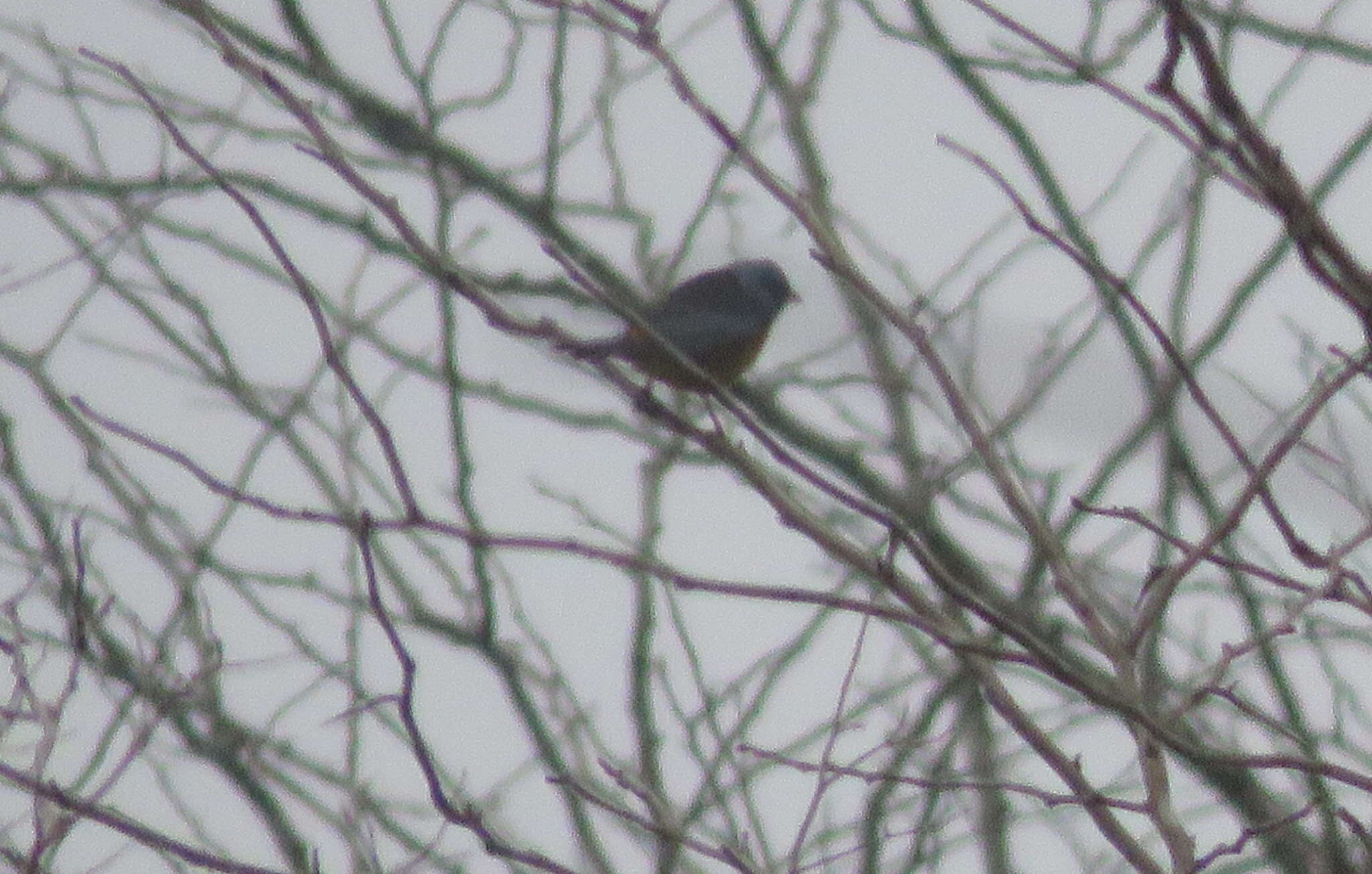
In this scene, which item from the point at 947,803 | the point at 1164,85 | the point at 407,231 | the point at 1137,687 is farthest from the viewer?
the point at 947,803

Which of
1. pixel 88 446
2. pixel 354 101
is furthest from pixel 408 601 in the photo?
pixel 354 101

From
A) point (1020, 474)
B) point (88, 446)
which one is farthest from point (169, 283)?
point (1020, 474)

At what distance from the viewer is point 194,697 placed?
12.4ft

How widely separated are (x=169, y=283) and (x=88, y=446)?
36 centimetres

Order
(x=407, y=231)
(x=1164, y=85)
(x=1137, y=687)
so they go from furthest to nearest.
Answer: (x=407, y=231) < (x=1137, y=687) < (x=1164, y=85)

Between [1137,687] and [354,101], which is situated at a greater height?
[354,101]

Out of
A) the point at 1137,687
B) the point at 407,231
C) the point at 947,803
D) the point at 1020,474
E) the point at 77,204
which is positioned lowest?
the point at 1137,687

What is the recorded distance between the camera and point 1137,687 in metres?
1.65

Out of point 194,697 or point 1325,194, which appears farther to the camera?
point 194,697

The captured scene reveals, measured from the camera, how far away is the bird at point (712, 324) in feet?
13.2

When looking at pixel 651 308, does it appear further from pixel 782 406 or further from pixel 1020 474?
pixel 1020 474

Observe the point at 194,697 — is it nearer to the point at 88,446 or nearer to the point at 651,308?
the point at 88,446

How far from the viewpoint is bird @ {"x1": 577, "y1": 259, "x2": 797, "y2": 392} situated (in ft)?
13.2

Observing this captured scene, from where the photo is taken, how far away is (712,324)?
14.7 feet
